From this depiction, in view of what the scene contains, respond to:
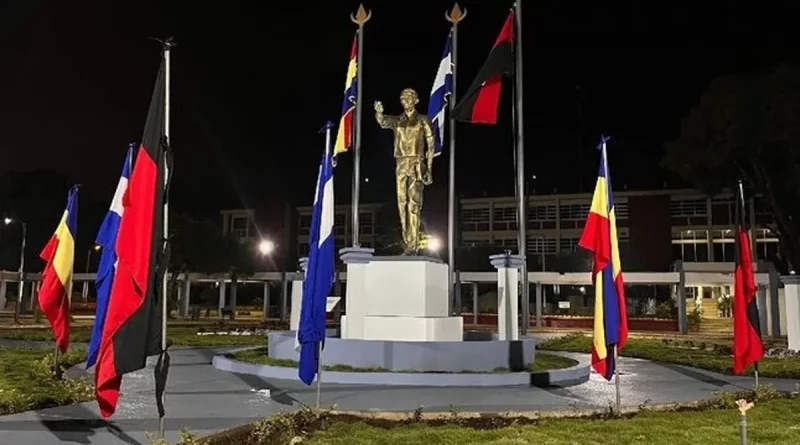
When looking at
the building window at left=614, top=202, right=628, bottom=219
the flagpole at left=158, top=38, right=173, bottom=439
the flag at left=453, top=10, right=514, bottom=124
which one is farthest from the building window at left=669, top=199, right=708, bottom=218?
the flagpole at left=158, top=38, right=173, bottom=439

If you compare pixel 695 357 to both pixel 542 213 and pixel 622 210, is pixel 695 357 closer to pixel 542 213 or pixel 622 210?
pixel 622 210

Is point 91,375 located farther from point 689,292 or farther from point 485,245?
point 689,292

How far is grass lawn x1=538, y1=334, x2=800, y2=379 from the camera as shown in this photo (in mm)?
14477

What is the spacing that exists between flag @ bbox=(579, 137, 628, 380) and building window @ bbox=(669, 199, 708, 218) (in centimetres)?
4274

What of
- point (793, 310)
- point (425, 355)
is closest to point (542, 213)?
point (793, 310)

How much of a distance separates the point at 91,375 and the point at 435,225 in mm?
42852

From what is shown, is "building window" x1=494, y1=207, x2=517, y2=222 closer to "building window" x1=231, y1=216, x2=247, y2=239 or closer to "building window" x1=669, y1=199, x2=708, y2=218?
"building window" x1=669, y1=199, x2=708, y2=218

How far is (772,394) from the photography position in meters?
10.2

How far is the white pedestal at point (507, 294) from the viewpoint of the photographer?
14.3m

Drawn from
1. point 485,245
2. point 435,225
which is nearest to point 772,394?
point 485,245

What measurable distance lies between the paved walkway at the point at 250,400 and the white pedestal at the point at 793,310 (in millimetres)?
8722

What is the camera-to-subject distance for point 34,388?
32.3 ft

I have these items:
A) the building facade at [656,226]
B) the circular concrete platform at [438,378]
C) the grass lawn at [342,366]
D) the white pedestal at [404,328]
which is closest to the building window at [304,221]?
the building facade at [656,226]

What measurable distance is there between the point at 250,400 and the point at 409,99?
7.62 meters
